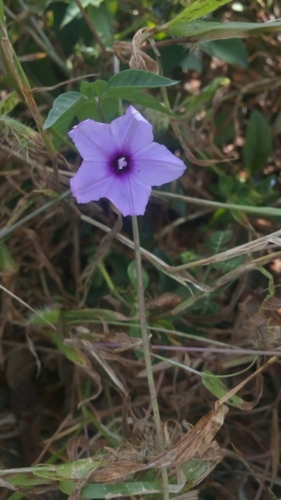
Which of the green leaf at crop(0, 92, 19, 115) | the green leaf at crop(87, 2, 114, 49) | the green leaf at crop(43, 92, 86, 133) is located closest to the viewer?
the green leaf at crop(43, 92, 86, 133)

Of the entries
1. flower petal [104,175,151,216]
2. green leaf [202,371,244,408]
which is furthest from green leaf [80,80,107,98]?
green leaf [202,371,244,408]

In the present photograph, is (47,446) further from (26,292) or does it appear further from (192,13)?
(192,13)

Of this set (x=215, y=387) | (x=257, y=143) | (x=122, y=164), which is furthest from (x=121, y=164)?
(x=257, y=143)

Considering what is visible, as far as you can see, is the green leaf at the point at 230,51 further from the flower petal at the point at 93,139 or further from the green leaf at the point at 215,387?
the green leaf at the point at 215,387

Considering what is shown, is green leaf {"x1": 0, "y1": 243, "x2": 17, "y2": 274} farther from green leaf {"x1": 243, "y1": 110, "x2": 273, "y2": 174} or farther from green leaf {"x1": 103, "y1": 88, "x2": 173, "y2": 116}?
green leaf {"x1": 243, "y1": 110, "x2": 273, "y2": 174}

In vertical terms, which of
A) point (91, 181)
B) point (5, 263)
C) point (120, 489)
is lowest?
point (120, 489)

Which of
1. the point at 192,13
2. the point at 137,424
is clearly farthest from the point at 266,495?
the point at 192,13

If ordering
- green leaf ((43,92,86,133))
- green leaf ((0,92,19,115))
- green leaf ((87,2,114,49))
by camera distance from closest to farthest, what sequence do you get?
1. green leaf ((43,92,86,133))
2. green leaf ((0,92,19,115))
3. green leaf ((87,2,114,49))

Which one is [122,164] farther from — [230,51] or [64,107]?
[230,51]

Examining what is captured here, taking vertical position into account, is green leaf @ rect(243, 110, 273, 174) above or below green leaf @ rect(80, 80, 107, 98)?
below
